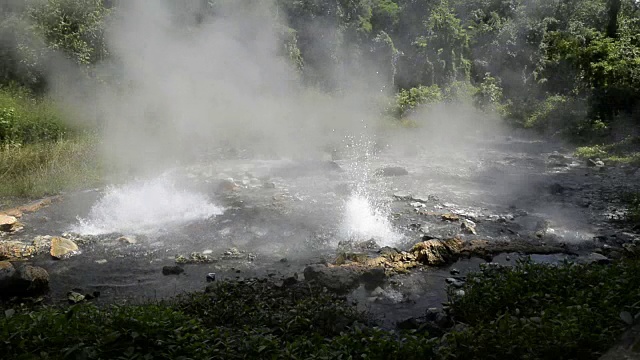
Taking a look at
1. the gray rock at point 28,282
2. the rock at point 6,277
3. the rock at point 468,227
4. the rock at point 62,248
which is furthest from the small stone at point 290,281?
the rock at point 468,227

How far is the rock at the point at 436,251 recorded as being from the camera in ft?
14.9

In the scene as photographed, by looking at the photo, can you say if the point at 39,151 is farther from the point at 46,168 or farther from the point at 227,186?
the point at 227,186

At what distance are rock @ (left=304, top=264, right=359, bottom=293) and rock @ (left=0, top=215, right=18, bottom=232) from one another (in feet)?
11.4

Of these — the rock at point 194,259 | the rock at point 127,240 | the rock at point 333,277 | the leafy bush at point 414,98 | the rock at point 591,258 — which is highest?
the leafy bush at point 414,98

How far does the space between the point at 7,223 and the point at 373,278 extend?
4030mm

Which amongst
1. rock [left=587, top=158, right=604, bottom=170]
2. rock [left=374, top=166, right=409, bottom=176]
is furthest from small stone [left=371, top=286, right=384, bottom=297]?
rock [left=587, top=158, right=604, bottom=170]

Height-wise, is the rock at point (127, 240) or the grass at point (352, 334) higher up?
the grass at point (352, 334)

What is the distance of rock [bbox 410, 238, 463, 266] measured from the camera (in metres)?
4.54

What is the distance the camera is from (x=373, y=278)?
411cm

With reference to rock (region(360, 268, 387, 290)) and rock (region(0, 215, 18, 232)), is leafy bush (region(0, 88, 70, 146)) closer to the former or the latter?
rock (region(0, 215, 18, 232))

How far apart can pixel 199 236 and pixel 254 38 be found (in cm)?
656

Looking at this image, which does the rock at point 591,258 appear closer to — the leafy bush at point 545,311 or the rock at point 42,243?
the leafy bush at point 545,311

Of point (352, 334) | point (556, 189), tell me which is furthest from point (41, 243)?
point (556, 189)

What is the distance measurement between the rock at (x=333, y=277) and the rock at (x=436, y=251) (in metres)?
0.81
